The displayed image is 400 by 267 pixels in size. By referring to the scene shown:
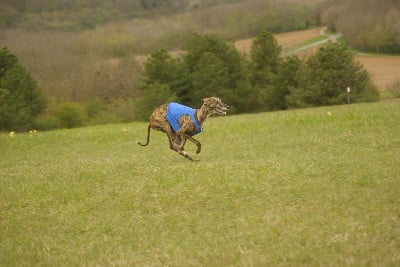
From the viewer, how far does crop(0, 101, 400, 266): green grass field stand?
317 inches

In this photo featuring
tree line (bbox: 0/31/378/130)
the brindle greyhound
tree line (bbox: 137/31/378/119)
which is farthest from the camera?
tree line (bbox: 137/31/378/119)

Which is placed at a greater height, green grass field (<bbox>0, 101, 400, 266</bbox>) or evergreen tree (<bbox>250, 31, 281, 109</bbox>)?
green grass field (<bbox>0, 101, 400, 266</bbox>)

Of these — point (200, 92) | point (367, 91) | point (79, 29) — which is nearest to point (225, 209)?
point (367, 91)

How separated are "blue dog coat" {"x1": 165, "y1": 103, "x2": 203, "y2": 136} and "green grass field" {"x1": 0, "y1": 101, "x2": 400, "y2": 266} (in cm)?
124

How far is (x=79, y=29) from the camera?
8969 cm

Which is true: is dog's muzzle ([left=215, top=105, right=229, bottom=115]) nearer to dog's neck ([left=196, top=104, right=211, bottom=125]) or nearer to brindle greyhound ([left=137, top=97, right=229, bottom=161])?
brindle greyhound ([left=137, top=97, right=229, bottom=161])

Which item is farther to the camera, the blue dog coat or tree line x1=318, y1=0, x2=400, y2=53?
tree line x1=318, y1=0, x2=400, y2=53

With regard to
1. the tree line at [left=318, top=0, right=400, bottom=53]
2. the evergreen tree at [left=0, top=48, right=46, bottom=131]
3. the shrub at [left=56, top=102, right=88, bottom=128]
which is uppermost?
the tree line at [left=318, top=0, right=400, bottom=53]

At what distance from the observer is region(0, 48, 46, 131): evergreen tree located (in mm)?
Answer: 47438

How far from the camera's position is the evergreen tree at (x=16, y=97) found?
4744cm

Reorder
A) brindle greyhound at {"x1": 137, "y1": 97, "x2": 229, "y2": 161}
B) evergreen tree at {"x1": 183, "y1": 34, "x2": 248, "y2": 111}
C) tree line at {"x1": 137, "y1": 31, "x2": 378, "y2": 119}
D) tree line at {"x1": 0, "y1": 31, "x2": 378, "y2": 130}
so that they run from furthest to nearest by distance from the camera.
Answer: evergreen tree at {"x1": 183, "y1": 34, "x2": 248, "y2": 111} < tree line at {"x1": 137, "y1": 31, "x2": 378, "y2": 119} < tree line at {"x1": 0, "y1": 31, "x2": 378, "y2": 130} < brindle greyhound at {"x1": 137, "y1": 97, "x2": 229, "y2": 161}

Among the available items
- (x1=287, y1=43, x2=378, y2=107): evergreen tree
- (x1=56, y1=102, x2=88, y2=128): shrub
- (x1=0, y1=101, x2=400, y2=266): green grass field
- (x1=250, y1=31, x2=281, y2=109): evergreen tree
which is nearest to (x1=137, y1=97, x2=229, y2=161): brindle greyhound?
(x1=0, y1=101, x2=400, y2=266): green grass field

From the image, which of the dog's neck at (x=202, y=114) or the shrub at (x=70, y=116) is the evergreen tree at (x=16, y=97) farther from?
the dog's neck at (x=202, y=114)

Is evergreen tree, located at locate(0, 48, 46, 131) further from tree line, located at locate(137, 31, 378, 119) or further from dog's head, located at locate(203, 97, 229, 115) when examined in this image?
dog's head, located at locate(203, 97, 229, 115)
